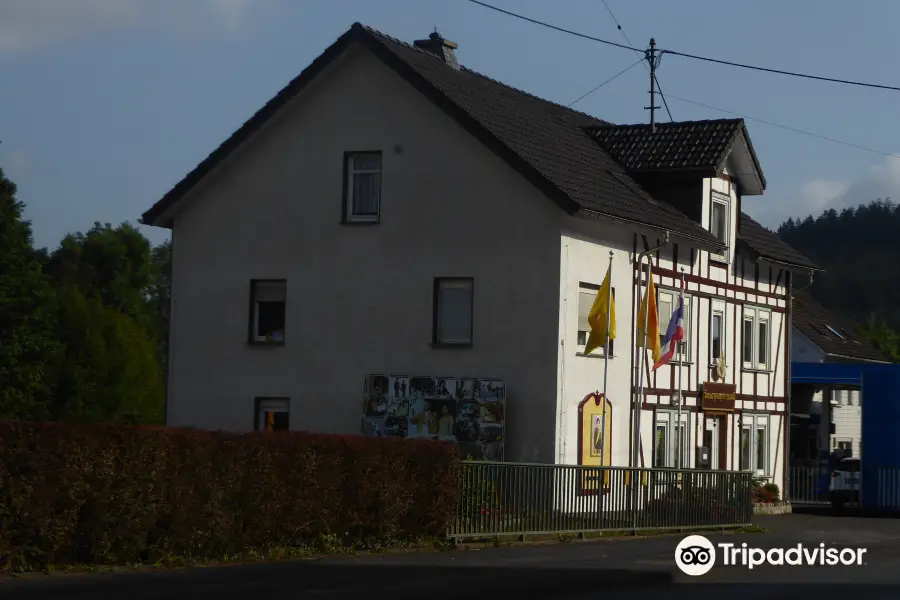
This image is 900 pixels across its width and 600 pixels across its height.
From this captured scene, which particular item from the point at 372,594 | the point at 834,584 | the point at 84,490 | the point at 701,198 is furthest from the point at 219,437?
the point at 701,198

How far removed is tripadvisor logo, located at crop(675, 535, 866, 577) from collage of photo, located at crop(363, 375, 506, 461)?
6.75 meters

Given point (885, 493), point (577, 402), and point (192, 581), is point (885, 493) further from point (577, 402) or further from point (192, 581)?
point (192, 581)

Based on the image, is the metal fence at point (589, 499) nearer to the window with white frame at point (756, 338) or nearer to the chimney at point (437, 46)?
the window with white frame at point (756, 338)

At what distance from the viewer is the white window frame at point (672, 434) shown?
35750 millimetres

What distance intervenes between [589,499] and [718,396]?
12497mm

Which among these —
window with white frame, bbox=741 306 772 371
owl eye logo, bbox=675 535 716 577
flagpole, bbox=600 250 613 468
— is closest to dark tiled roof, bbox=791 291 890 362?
window with white frame, bbox=741 306 772 371

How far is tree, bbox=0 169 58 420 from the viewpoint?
61.5m

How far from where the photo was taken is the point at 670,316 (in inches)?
1438

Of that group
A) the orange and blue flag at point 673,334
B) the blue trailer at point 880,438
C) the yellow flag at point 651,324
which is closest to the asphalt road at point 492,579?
the yellow flag at point 651,324

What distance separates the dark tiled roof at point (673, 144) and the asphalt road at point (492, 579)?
1435 centimetres

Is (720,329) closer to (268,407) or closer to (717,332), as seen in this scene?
(717,332)

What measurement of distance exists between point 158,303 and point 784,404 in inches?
2446

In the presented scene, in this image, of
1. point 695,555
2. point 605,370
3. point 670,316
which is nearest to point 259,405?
point 605,370

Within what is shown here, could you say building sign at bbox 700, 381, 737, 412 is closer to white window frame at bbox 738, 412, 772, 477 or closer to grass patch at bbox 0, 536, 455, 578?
white window frame at bbox 738, 412, 772, 477
